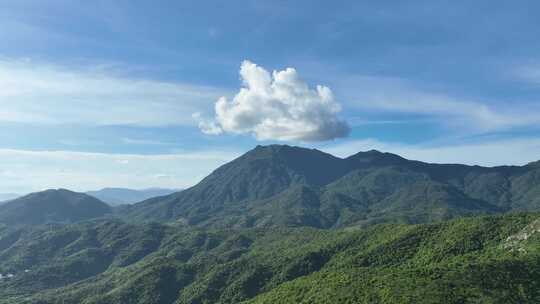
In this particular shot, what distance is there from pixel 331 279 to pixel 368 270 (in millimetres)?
16932

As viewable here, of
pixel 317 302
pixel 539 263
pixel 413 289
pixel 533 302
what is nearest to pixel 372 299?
pixel 413 289

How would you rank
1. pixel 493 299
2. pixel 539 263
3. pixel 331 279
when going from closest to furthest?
pixel 493 299, pixel 539 263, pixel 331 279

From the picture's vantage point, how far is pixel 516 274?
6078 inches

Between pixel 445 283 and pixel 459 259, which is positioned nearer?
pixel 445 283

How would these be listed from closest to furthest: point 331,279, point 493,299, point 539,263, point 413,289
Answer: point 493,299
point 413,289
point 539,263
point 331,279

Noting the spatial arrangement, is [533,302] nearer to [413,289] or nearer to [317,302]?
[413,289]

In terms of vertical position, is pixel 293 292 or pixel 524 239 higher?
pixel 524 239

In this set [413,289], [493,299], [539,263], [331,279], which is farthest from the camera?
[331,279]

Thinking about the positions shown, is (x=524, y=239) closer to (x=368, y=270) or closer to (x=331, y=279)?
(x=368, y=270)

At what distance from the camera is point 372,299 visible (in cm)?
15175

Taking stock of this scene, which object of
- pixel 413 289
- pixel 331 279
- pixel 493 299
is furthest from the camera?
pixel 331 279

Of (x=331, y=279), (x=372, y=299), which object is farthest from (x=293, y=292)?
(x=372, y=299)

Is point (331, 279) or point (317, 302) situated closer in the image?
point (317, 302)

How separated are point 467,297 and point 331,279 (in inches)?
2571
